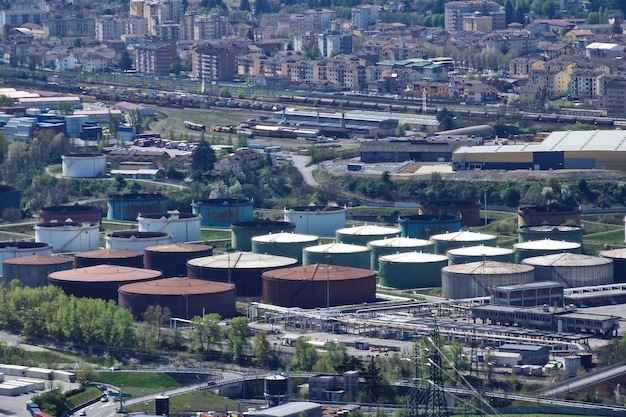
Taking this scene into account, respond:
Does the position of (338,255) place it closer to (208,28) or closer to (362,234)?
(362,234)

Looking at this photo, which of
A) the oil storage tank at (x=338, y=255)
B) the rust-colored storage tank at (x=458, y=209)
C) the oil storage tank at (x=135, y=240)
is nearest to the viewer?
the oil storage tank at (x=338, y=255)

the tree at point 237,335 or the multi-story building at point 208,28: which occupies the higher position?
the multi-story building at point 208,28

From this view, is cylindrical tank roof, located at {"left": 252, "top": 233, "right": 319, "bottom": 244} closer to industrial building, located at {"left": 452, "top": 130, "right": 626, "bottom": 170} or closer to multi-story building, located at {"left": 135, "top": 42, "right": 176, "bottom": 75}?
industrial building, located at {"left": 452, "top": 130, "right": 626, "bottom": 170}

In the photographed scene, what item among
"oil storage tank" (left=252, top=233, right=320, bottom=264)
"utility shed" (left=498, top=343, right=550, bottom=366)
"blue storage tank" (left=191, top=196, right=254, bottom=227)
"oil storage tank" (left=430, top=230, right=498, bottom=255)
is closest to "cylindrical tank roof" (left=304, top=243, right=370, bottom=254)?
"oil storage tank" (left=252, top=233, right=320, bottom=264)

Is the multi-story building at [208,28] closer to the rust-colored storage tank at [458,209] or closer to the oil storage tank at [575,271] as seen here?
the rust-colored storage tank at [458,209]

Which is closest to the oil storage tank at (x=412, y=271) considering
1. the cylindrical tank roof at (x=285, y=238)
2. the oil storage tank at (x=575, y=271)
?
the oil storage tank at (x=575, y=271)

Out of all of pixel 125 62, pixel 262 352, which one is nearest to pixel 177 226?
pixel 262 352
